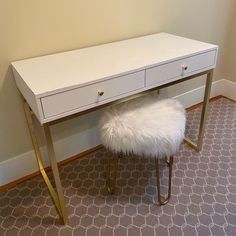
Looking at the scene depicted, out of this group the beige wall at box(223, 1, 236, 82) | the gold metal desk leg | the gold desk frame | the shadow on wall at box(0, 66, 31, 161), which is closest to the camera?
the gold desk frame

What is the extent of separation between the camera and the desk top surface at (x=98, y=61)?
3.58 ft

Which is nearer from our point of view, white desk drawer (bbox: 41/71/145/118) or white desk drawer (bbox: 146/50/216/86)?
white desk drawer (bbox: 41/71/145/118)

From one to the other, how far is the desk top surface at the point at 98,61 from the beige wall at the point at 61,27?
6 centimetres

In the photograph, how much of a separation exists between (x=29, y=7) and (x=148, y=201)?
1.20 meters

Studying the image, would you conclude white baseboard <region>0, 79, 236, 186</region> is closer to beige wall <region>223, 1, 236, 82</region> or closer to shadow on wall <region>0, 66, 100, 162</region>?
shadow on wall <region>0, 66, 100, 162</region>

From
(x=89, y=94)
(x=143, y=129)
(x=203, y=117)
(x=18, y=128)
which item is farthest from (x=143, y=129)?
(x=18, y=128)

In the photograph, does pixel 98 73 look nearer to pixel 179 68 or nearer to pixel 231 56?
pixel 179 68

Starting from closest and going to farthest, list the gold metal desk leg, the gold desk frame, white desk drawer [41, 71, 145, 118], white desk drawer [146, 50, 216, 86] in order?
white desk drawer [41, 71, 145, 118] < the gold desk frame < white desk drawer [146, 50, 216, 86] < the gold metal desk leg

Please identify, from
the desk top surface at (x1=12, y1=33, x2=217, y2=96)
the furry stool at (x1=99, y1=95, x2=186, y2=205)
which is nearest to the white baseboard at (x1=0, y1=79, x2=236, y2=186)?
the furry stool at (x1=99, y1=95, x2=186, y2=205)

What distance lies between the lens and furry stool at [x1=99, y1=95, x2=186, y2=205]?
1225mm

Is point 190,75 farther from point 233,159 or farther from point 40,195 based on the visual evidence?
point 40,195

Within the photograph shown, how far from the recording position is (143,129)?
123 centimetres

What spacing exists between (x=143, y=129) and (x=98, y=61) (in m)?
0.40

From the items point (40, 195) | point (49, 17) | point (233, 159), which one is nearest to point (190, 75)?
point (233, 159)
